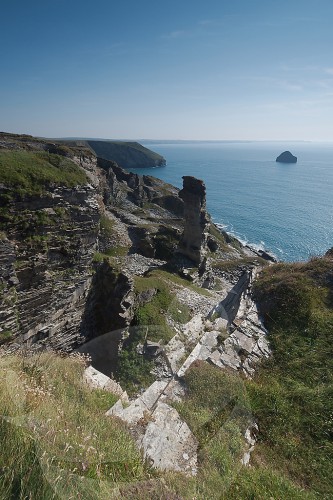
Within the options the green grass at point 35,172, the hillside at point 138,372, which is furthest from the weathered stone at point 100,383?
the green grass at point 35,172

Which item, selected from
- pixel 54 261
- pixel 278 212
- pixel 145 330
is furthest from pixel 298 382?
pixel 278 212

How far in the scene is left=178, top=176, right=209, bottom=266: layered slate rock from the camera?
47562 millimetres

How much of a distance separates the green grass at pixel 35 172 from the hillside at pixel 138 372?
0.11 metres

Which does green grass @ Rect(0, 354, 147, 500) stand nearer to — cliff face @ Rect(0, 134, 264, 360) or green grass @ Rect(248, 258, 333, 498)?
green grass @ Rect(248, 258, 333, 498)

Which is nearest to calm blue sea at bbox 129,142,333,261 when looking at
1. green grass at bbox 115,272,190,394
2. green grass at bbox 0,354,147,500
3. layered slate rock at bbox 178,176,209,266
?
layered slate rock at bbox 178,176,209,266

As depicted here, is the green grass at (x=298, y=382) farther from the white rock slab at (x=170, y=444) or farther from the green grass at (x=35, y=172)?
the green grass at (x=35, y=172)

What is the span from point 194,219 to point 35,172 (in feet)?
102

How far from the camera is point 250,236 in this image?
98.8 meters

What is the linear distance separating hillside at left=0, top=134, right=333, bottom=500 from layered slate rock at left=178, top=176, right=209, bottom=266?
17322 mm

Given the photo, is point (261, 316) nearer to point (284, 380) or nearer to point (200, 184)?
point (284, 380)

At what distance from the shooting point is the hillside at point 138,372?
5.11 metres

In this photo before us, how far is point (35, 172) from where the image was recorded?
68.1 ft

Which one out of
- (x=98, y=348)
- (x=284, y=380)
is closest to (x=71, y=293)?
(x=98, y=348)

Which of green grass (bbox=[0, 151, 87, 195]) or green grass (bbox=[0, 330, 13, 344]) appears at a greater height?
green grass (bbox=[0, 151, 87, 195])
